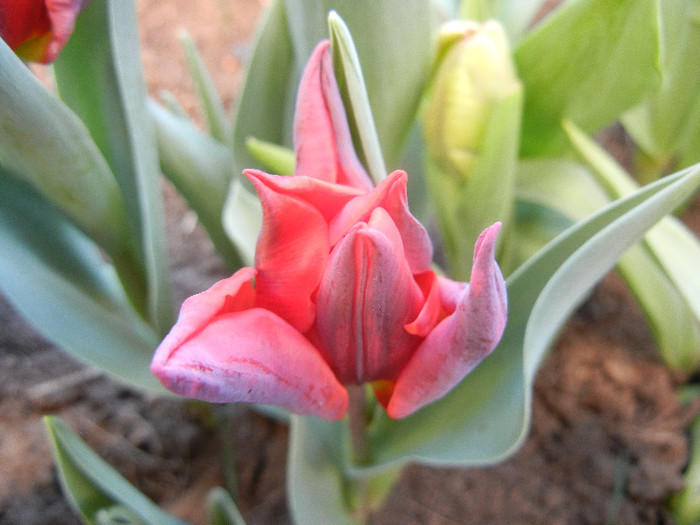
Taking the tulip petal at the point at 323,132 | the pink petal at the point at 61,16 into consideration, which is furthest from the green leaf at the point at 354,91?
the pink petal at the point at 61,16

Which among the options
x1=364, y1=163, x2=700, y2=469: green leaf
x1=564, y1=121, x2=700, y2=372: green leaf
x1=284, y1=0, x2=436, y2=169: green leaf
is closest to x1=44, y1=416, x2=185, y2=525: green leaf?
x1=364, y1=163, x2=700, y2=469: green leaf

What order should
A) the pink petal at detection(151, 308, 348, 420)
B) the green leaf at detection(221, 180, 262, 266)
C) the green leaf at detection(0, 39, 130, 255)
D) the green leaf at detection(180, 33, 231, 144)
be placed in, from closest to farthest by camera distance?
the pink petal at detection(151, 308, 348, 420), the green leaf at detection(0, 39, 130, 255), the green leaf at detection(221, 180, 262, 266), the green leaf at detection(180, 33, 231, 144)

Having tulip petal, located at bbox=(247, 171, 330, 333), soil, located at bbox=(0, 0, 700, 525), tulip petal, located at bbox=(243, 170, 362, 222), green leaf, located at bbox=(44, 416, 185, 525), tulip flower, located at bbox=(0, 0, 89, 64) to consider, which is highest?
tulip flower, located at bbox=(0, 0, 89, 64)

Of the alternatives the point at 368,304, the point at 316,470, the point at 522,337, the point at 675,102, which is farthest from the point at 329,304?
the point at 675,102

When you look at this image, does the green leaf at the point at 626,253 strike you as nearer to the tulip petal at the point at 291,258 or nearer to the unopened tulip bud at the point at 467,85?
the unopened tulip bud at the point at 467,85

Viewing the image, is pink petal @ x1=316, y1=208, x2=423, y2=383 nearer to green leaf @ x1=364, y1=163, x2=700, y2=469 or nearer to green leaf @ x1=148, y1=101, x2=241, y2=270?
green leaf @ x1=364, y1=163, x2=700, y2=469

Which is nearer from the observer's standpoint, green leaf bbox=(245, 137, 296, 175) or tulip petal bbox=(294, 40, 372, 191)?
tulip petal bbox=(294, 40, 372, 191)

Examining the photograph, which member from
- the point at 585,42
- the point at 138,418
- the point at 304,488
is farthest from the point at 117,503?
the point at 585,42

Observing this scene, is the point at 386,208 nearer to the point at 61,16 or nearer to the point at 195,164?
the point at 61,16
